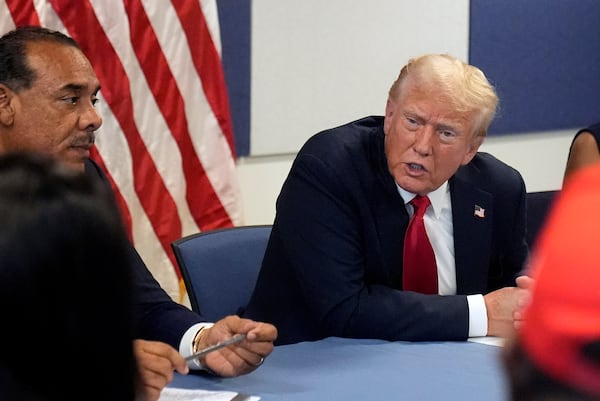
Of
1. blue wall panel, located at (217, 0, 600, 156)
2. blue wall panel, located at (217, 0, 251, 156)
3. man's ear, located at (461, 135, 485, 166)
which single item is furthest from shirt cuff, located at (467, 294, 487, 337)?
blue wall panel, located at (217, 0, 600, 156)

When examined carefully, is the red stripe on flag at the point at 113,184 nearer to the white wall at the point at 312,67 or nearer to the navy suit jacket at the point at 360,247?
the white wall at the point at 312,67

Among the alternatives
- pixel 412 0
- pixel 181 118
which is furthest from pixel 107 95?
pixel 412 0

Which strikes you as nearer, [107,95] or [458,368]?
[458,368]

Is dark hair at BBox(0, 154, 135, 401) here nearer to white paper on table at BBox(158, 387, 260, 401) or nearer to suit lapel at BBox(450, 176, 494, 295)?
white paper on table at BBox(158, 387, 260, 401)

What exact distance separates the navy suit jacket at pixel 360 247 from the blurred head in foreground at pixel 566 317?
184 cm

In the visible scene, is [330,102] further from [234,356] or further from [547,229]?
[547,229]

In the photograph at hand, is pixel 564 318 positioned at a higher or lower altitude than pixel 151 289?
higher

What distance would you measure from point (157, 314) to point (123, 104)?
142 centimetres

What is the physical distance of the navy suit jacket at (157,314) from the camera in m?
2.29

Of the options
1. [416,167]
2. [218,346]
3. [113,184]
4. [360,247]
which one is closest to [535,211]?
[416,167]

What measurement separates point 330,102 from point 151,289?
2.14 m

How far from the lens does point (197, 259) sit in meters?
2.70

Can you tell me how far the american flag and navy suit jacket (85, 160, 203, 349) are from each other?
1.12 meters

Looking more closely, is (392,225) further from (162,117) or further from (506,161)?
(506,161)
